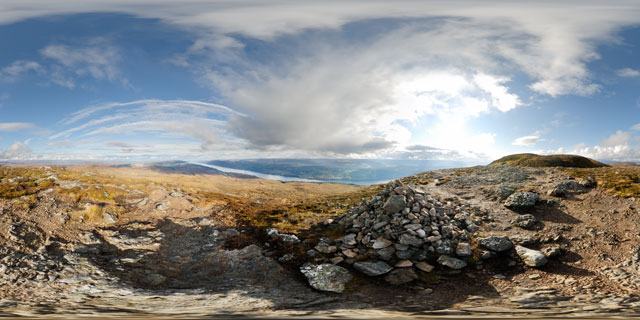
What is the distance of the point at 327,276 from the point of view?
1284 cm

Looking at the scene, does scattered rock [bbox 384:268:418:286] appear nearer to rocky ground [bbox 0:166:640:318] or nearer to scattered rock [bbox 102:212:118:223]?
rocky ground [bbox 0:166:640:318]

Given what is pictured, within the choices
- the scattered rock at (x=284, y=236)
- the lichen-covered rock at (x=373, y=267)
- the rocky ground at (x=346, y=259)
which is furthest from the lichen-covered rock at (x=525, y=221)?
the scattered rock at (x=284, y=236)

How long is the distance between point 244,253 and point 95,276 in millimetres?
7391

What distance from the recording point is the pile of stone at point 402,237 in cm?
1384

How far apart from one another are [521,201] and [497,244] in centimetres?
811

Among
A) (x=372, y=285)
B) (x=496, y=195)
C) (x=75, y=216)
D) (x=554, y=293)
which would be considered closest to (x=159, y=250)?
(x=75, y=216)

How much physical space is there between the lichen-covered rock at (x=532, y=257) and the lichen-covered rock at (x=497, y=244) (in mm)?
661

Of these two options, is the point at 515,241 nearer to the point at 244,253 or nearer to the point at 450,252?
the point at 450,252

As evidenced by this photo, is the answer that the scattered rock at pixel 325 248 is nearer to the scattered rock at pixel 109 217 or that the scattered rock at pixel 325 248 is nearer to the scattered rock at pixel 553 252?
the scattered rock at pixel 553 252

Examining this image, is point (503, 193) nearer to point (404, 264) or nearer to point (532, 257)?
point (532, 257)

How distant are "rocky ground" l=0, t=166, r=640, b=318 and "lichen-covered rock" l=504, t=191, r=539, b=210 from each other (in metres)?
0.08

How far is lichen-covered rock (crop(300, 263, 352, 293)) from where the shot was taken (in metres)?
12.2

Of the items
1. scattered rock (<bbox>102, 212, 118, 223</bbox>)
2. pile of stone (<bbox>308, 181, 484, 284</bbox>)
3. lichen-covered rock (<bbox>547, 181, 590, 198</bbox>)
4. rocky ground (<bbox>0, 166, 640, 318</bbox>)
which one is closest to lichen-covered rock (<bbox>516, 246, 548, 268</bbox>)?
rocky ground (<bbox>0, 166, 640, 318</bbox>)

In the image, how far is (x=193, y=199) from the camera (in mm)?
27562
